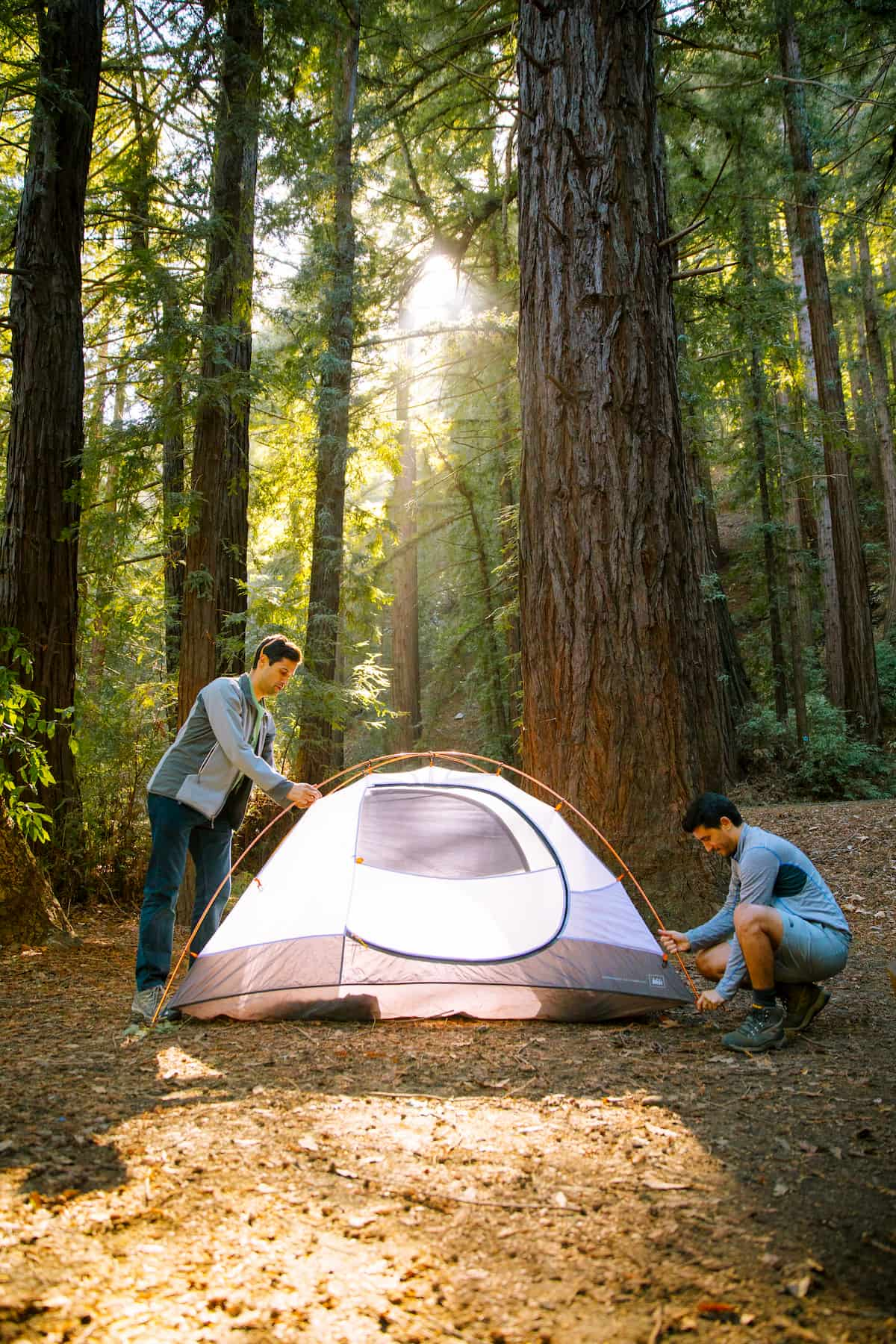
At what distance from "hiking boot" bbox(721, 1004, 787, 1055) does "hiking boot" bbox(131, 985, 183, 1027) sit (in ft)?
7.53

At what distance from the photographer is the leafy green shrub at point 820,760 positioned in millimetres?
11555

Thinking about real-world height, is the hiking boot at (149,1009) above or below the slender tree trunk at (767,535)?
below

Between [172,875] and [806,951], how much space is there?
2.71 metres

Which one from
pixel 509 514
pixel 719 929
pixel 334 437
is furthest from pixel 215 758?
pixel 509 514

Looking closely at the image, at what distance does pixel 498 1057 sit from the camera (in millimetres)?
3395

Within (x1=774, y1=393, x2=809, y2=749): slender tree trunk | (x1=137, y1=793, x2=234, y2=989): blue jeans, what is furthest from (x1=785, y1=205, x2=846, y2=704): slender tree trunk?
(x1=137, y1=793, x2=234, y2=989): blue jeans

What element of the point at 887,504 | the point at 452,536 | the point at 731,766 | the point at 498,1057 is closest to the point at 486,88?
the point at 498,1057

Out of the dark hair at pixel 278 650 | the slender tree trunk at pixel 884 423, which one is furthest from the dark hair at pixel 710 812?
the slender tree trunk at pixel 884 423

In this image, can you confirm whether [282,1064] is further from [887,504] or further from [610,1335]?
[887,504]

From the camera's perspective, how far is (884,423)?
2056cm

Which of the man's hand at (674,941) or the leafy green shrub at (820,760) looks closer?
the man's hand at (674,941)

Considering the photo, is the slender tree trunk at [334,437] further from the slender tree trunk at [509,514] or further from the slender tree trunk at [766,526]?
the slender tree trunk at [766,526]

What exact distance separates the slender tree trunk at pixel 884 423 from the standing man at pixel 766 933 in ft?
53.7

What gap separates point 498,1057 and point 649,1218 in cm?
137
